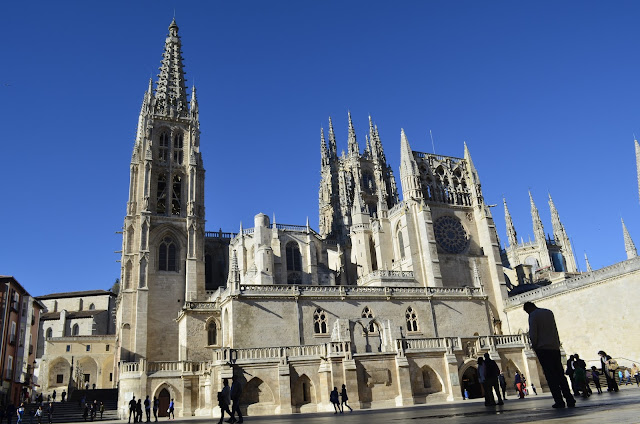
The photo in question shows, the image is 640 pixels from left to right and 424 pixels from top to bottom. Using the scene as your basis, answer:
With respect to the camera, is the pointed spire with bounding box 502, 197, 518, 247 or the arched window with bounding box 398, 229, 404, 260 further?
the pointed spire with bounding box 502, 197, 518, 247

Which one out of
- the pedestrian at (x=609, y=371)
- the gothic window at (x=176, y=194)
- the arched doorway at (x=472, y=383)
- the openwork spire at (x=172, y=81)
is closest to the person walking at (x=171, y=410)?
the arched doorway at (x=472, y=383)

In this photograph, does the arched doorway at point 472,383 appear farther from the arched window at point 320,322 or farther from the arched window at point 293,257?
the arched window at point 293,257

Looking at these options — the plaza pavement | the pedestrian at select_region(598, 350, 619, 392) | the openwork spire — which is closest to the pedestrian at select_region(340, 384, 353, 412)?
the pedestrian at select_region(598, 350, 619, 392)

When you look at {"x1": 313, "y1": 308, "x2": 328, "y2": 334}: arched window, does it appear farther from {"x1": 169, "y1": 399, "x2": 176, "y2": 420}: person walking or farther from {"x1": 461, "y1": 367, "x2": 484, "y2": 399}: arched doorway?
{"x1": 169, "y1": 399, "x2": 176, "y2": 420}: person walking

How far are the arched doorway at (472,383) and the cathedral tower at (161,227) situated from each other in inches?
899

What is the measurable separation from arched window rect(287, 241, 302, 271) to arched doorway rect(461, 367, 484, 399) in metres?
21.3

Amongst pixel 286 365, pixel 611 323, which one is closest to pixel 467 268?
pixel 611 323

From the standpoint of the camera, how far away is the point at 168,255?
143 feet

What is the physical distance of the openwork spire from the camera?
5081cm

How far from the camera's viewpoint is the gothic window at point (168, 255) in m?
42.8

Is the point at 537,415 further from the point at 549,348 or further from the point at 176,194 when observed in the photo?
the point at 176,194

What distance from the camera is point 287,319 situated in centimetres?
3080

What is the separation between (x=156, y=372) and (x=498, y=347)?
20269 millimetres

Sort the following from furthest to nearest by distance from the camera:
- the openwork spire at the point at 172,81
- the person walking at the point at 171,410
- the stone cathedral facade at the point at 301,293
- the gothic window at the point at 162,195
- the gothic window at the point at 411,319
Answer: the openwork spire at the point at 172,81
the gothic window at the point at 162,195
the gothic window at the point at 411,319
the person walking at the point at 171,410
the stone cathedral facade at the point at 301,293
